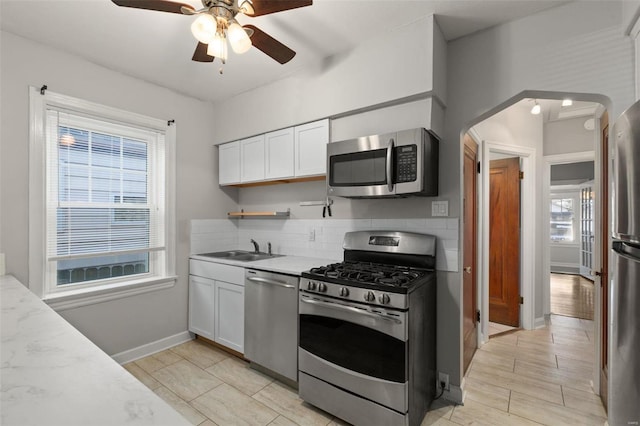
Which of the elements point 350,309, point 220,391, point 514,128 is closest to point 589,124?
point 514,128

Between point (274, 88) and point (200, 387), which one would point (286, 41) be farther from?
point (200, 387)

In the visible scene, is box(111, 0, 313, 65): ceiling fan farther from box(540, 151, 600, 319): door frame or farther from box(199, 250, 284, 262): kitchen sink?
box(540, 151, 600, 319): door frame

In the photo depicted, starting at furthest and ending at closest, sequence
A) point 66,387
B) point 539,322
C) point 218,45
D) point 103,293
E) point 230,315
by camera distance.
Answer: point 539,322 → point 230,315 → point 103,293 → point 218,45 → point 66,387

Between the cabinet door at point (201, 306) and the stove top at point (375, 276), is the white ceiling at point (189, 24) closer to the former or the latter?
the stove top at point (375, 276)

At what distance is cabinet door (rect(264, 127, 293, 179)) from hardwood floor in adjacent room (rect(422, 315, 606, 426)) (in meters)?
2.34

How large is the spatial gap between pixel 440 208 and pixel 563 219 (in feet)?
25.1

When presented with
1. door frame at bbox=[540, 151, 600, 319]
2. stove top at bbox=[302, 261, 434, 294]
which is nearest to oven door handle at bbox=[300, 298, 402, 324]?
stove top at bbox=[302, 261, 434, 294]

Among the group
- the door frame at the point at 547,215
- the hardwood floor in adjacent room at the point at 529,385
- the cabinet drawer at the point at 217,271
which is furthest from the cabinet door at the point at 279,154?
the door frame at the point at 547,215

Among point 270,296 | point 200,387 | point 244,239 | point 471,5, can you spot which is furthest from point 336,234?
point 471,5

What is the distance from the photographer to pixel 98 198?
2750 mm

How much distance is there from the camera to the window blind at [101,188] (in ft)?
8.28

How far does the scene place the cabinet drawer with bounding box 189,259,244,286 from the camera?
2795 mm

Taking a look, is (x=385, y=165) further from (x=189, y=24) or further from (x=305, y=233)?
(x=189, y=24)

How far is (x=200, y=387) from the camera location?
2.42 meters
